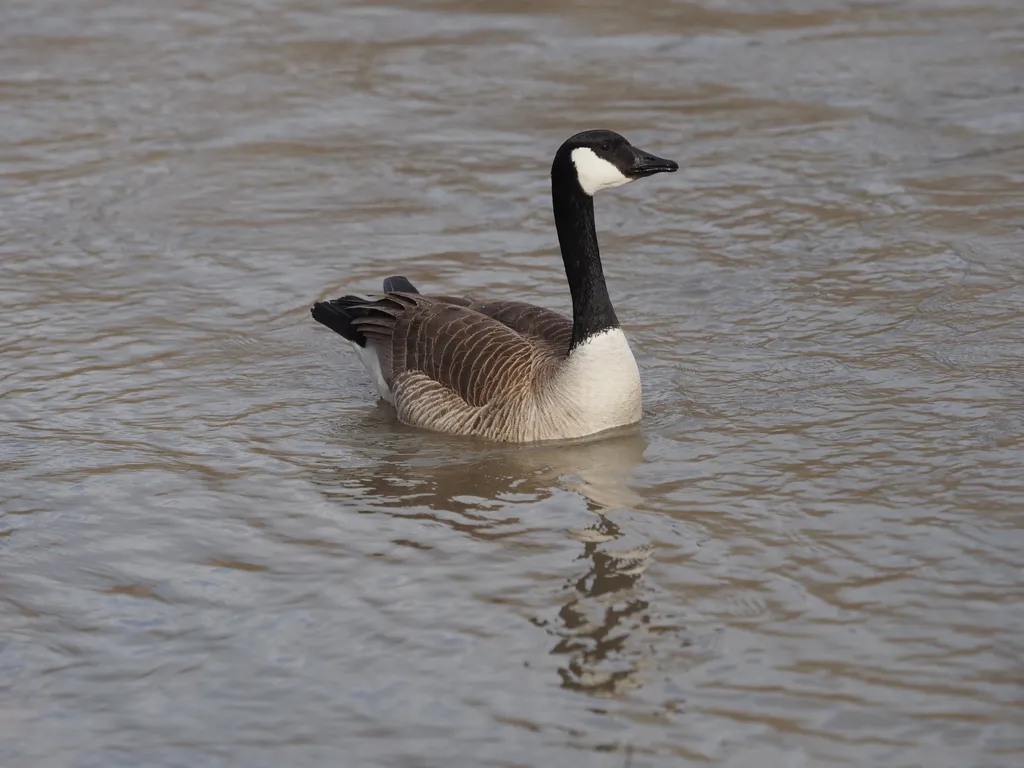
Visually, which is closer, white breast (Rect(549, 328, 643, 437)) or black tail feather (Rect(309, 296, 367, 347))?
white breast (Rect(549, 328, 643, 437))

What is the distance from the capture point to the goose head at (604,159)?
26.1 ft

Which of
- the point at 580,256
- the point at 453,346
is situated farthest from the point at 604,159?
the point at 453,346

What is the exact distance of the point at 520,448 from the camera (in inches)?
320

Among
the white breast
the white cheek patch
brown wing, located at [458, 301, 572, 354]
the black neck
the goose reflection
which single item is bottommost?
the goose reflection

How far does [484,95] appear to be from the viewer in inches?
554

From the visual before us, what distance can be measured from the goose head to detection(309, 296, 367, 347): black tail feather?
1729mm

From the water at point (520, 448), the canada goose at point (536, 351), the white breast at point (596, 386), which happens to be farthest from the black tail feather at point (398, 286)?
the white breast at point (596, 386)

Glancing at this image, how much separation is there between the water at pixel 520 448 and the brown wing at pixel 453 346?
355mm

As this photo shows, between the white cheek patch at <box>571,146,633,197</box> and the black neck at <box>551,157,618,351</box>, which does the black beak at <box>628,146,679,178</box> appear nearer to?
the white cheek patch at <box>571,146,633,197</box>

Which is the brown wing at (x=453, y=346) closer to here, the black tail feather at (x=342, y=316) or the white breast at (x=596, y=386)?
the black tail feather at (x=342, y=316)

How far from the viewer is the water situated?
565 cm

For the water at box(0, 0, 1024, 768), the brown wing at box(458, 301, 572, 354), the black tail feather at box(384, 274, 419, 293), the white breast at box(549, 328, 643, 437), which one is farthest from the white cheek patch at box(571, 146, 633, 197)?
the black tail feather at box(384, 274, 419, 293)

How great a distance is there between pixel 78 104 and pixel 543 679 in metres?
9.85

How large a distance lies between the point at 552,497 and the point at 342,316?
88.0 inches
